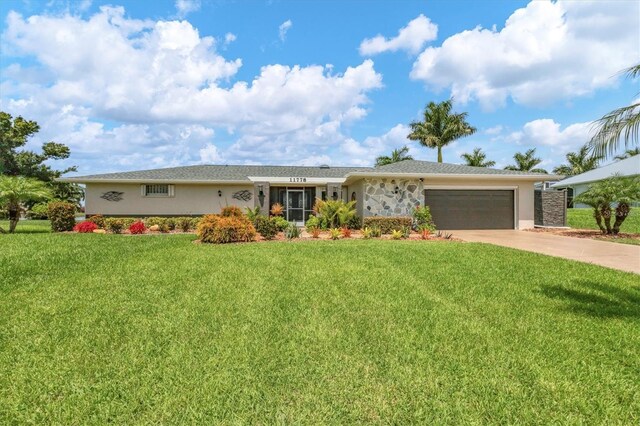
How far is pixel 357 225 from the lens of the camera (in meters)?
17.4

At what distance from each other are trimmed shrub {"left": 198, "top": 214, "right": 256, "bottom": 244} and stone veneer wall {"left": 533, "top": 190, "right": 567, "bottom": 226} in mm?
16561

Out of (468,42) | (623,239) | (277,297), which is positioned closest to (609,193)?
(623,239)

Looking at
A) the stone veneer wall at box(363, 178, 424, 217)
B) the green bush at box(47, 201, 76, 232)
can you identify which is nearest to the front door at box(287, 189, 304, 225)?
the stone veneer wall at box(363, 178, 424, 217)

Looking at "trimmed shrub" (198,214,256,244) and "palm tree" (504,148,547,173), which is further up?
"palm tree" (504,148,547,173)

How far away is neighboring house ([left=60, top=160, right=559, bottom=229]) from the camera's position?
1766 cm

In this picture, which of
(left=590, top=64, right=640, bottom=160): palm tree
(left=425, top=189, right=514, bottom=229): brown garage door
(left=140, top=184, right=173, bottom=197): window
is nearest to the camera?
(left=590, top=64, right=640, bottom=160): palm tree

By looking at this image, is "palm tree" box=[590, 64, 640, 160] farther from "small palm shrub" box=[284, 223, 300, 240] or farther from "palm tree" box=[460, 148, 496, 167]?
"palm tree" box=[460, 148, 496, 167]

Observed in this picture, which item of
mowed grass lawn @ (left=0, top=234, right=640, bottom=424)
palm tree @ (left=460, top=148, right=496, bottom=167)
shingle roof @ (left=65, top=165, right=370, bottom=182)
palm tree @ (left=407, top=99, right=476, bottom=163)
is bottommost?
mowed grass lawn @ (left=0, top=234, right=640, bottom=424)

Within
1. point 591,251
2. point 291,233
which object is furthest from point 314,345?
point 591,251

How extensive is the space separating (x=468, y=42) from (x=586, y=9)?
743 cm

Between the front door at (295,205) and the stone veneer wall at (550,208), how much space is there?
13.6 metres

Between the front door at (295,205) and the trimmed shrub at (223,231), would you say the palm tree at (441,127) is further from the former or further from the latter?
the trimmed shrub at (223,231)

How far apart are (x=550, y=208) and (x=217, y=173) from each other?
19832 mm

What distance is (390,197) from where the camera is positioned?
57.8 feet
